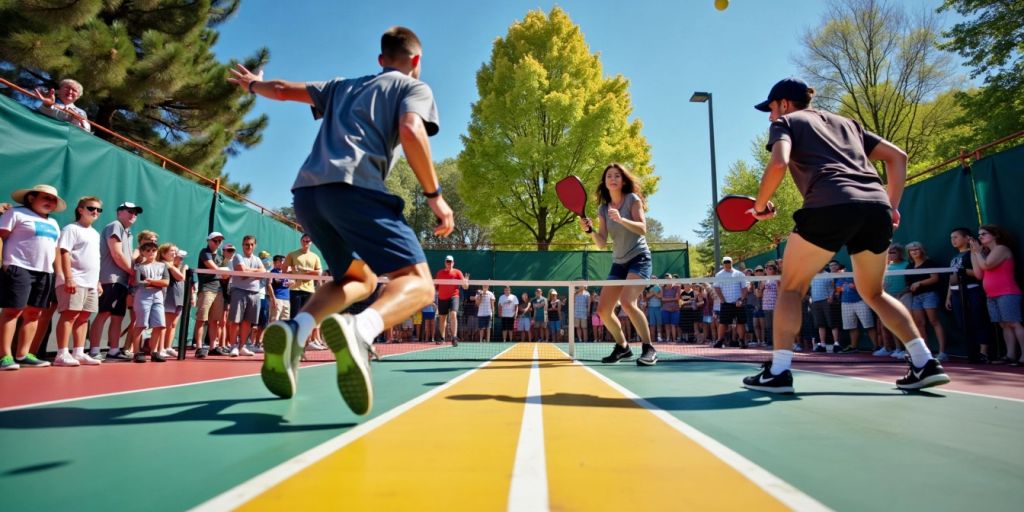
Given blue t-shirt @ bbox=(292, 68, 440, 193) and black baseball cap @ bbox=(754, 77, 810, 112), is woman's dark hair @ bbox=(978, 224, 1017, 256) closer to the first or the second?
black baseball cap @ bbox=(754, 77, 810, 112)

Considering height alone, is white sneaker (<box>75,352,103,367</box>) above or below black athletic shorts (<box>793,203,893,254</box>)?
below

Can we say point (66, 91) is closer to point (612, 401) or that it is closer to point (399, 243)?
point (399, 243)

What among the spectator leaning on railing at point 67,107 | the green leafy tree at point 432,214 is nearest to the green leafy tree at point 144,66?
the spectator leaning on railing at point 67,107

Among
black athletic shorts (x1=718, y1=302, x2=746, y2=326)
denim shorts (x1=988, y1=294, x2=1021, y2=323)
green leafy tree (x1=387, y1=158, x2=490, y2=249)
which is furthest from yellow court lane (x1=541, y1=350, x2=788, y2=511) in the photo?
green leafy tree (x1=387, y1=158, x2=490, y2=249)

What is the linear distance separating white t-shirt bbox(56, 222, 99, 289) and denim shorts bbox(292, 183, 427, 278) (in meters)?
5.23

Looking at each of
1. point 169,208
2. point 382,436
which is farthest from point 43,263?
point 382,436

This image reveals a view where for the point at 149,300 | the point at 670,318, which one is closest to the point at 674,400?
the point at 149,300

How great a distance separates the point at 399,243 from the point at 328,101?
109 centimetres

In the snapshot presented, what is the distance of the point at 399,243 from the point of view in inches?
102

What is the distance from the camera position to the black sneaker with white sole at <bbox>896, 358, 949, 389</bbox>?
11.2 feet

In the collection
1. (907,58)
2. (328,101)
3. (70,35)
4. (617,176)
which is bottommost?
(328,101)

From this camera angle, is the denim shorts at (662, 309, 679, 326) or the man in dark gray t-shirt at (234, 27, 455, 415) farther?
the denim shorts at (662, 309, 679, 326)

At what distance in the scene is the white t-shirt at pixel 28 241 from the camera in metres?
5.45

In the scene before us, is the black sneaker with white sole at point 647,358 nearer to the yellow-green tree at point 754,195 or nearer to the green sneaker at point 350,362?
the green sneaker at point 350,362
